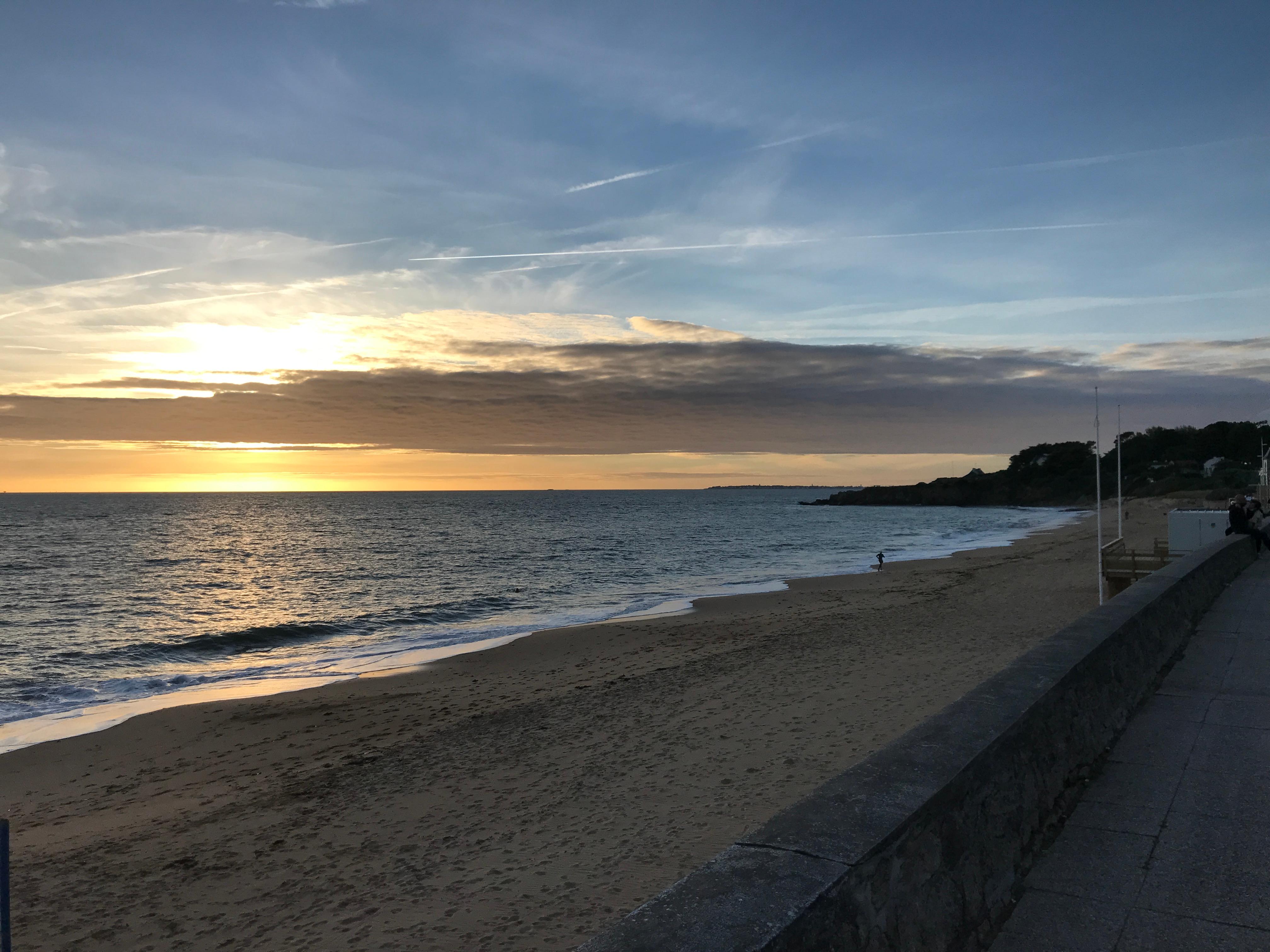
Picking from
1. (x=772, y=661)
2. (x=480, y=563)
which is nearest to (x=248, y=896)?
(x=772, y=661)

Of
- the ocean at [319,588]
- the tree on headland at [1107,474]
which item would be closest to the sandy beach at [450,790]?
the ocean at [319,588]

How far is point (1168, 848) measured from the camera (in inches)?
143

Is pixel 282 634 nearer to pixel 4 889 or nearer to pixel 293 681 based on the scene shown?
pixel 293 681

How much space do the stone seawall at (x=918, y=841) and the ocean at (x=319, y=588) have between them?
529 inches

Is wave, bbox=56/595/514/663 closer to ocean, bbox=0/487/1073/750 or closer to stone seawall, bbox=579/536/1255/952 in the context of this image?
ocean, bbox=0/487/1073/750

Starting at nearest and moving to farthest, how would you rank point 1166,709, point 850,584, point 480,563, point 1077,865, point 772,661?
1. point 1077,865
2. point 1166,709
3. point 772,661
4. point 850,584
5. point 480,563

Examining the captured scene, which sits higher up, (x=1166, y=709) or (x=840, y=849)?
(x=840, y=849)

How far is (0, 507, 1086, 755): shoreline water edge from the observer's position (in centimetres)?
1285

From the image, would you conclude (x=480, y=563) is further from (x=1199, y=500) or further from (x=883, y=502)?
(x=883, y=502)

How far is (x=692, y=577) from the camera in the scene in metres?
35.1

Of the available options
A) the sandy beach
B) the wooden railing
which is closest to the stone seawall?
the sandy beach

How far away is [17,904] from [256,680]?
32.6 feet

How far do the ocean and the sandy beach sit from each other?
3.10 m

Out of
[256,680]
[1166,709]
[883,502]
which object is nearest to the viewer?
[1166,709]
